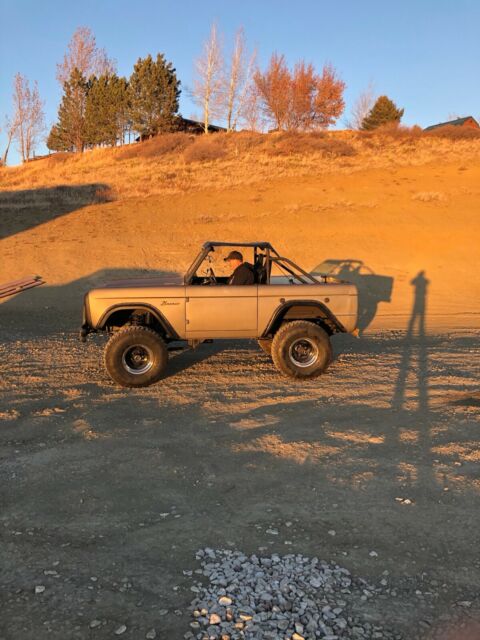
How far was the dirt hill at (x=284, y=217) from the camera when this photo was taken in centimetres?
1803

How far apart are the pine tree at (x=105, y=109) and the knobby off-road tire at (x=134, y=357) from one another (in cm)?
5132

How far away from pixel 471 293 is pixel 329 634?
1626 cm

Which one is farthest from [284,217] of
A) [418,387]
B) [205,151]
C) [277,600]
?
[277,600]

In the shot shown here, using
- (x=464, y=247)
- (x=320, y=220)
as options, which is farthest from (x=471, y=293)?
(x=320, y=220)

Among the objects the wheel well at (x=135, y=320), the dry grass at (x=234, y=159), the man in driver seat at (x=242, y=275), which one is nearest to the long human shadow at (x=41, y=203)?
the dry grass at (x=234, y=159)

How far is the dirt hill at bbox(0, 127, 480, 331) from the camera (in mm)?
18031

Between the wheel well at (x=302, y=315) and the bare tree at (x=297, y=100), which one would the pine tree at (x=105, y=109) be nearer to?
the bare tree at (x=297, y=100)

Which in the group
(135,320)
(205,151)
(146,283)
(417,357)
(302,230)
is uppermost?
(205,151)

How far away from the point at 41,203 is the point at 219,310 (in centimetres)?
2238

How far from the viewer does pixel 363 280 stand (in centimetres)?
1811

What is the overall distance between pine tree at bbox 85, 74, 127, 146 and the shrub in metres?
16.3

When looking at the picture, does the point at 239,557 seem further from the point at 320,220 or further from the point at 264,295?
the point at 320,220

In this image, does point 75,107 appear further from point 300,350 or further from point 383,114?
point 300,350

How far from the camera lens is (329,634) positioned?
2.75m
